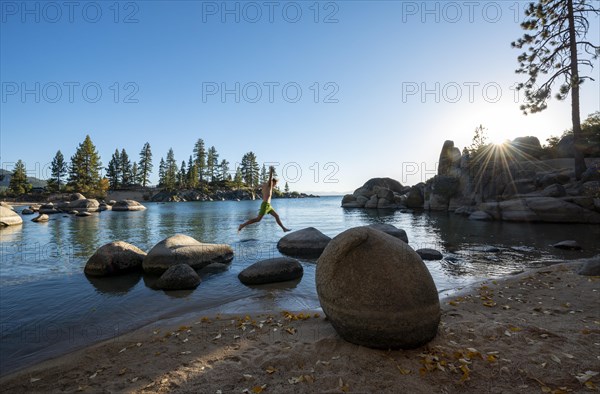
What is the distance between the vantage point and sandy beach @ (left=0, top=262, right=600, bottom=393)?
3859 mm

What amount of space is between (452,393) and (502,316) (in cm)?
362

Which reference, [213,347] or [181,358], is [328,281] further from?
[181,358]

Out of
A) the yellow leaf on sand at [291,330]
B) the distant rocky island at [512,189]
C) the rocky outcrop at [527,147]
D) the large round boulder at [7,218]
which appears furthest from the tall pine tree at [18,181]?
the rocky outcrop at [527,147]

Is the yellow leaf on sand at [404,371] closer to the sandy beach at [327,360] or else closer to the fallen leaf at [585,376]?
the sandy beach at [327,360]

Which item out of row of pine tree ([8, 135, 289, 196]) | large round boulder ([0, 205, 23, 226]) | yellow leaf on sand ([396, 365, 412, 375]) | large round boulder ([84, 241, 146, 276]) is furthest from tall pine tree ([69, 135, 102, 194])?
yellow leaf on sand ([396, 365, 412, 375])

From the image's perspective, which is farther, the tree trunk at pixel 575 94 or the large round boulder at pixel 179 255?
the tree trunk at pixel 575 94

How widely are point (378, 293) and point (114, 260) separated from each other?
11.1 m

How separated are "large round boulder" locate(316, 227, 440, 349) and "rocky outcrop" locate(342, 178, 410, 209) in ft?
179

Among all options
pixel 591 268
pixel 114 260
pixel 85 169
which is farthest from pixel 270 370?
pixel 85 169

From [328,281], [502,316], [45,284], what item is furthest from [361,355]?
[45,284]

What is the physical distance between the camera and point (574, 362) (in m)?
4.13

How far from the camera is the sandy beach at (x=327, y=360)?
3859mm

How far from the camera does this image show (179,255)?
11.9 metres

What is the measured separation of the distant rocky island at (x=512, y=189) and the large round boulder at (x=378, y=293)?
19.9 m
